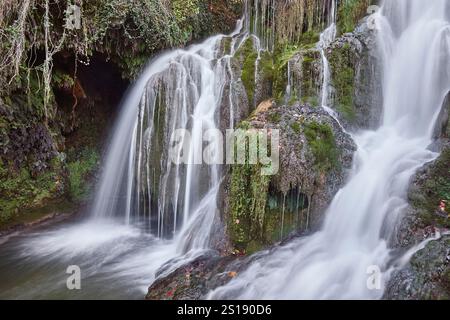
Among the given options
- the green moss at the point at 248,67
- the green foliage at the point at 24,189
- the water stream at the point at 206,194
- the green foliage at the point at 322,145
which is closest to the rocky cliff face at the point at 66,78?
the green foliage at the point at 24,189

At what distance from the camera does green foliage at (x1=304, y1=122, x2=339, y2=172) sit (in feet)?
16.9

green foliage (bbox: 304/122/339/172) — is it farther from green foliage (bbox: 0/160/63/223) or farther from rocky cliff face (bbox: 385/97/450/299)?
green foliage (bbox: 0/160/63/223)

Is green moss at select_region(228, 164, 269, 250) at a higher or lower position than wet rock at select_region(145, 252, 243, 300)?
higher

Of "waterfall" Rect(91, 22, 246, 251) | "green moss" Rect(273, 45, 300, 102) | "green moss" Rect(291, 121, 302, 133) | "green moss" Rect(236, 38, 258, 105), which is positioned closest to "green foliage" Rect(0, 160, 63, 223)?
"waterfall" Rect(91, 22, 246, 251)

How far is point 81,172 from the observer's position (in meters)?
7.82

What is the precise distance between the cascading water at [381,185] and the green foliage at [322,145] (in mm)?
452

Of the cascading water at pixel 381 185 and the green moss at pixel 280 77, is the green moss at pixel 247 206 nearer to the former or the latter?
the cascading water at pixel 381 185

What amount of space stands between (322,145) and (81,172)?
18.5 feet

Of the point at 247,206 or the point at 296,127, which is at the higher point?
the point at 296,127

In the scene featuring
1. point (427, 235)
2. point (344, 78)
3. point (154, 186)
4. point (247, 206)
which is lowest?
point (427, 235)

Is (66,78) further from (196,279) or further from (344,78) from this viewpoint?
(344,78)

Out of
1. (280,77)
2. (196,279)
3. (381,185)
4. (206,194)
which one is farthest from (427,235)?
(280,77)

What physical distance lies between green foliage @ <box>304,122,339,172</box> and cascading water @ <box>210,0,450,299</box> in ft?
1.48

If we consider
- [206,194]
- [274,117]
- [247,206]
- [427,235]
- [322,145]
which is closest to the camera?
[427,235]
